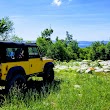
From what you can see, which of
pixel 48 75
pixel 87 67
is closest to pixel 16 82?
pixel 48 75

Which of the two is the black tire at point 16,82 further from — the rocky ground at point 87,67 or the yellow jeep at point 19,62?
the rocky ground at point 87,67

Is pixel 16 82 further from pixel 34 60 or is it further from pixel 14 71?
pixel 34 60

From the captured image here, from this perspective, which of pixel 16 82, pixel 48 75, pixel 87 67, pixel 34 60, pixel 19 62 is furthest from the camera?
pixel 87 67

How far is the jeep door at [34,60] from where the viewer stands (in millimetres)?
11477

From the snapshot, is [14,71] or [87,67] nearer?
[14,71]

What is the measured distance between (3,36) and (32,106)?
6122cm

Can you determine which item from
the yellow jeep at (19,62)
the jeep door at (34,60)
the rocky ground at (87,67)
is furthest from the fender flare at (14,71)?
the rocky ground at (87,67)

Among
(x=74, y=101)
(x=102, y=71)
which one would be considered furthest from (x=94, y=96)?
(x=102, y=71)

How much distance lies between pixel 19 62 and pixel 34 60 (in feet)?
4.72

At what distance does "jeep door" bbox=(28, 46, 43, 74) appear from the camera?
11477mm

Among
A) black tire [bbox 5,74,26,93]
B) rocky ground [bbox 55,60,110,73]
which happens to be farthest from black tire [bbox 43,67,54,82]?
rocky ground [bbox 55,60,110,73]

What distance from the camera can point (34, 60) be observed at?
11750mm

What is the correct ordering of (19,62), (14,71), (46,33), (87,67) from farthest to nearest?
(46,33) < (87,67) < (19,62) < (14,71)

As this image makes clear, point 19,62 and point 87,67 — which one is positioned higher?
point 19,62
